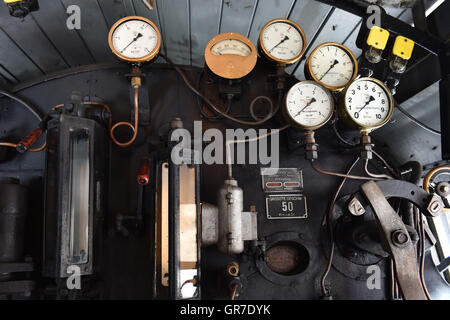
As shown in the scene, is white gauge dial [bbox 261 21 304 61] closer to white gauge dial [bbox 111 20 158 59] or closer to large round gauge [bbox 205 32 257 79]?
large round gauge [bbox 205 32 257 79]

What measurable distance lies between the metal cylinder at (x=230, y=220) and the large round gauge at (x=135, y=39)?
730 mm

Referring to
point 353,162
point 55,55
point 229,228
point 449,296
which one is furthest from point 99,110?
point 449,296

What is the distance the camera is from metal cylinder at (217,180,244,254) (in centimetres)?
139

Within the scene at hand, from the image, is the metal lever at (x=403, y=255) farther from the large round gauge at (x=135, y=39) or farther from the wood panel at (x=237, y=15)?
the large round gauge at (x=135, y=39)

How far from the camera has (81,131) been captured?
1.36 m

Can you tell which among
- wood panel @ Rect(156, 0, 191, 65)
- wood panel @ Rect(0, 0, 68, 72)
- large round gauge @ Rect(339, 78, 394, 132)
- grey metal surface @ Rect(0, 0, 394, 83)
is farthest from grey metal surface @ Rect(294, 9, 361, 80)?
wood panel @ Rect(0, 0, 68, 72)

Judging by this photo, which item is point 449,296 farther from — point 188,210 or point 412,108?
point 188,210

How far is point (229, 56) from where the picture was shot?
5.05 feet

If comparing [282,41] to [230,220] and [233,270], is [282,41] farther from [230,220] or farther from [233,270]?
[233,270]

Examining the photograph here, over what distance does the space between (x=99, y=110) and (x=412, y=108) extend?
1.71 meters

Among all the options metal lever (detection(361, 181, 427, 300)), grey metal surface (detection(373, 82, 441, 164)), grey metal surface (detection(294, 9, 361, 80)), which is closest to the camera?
metal lever (detection(361, 181, 427, 300))

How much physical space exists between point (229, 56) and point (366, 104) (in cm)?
69

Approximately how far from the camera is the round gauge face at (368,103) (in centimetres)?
150

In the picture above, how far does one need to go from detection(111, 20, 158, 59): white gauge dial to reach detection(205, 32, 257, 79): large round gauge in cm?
27
